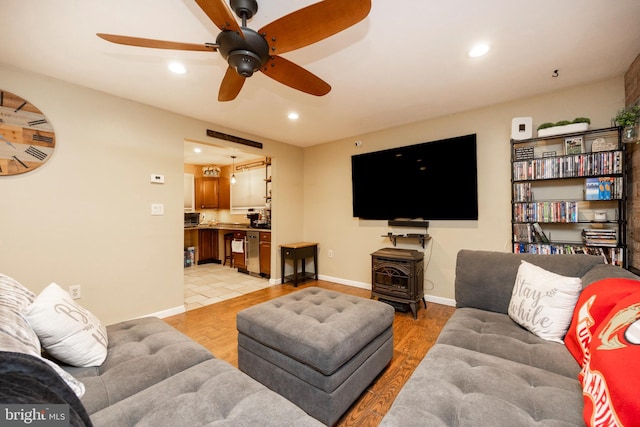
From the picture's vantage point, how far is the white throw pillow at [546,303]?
1.41 m

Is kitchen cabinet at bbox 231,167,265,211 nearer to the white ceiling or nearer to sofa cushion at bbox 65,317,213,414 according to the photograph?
the white ceiling

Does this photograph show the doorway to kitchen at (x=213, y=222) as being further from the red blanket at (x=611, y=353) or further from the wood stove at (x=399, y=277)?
the red blanket at (x=611, y=353)

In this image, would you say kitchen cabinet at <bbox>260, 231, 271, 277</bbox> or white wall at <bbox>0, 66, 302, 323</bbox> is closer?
white wall at <bbox>0, 66, 302, 323</bbox>

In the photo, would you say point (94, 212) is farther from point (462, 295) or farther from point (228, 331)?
point (462, 295)

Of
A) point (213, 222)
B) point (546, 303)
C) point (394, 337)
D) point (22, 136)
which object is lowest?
point (394, 337)

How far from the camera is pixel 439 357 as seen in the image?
4.12 feet

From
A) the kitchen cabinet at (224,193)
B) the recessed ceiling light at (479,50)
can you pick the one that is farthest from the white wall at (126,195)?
the kitchen cabinet at (224,193)

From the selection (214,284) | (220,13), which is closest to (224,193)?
(214,284)

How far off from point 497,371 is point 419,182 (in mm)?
2674

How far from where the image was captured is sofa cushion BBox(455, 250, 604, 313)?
5.48ft

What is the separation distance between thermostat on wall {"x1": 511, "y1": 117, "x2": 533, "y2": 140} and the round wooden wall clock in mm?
4575

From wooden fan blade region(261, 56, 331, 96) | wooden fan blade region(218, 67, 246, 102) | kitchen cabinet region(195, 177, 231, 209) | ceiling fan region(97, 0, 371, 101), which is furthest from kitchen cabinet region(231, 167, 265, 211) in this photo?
ceiling fan region(97, 0, 371, 101)

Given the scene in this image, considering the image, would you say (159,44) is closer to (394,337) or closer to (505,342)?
(505,342)

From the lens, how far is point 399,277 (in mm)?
3090
